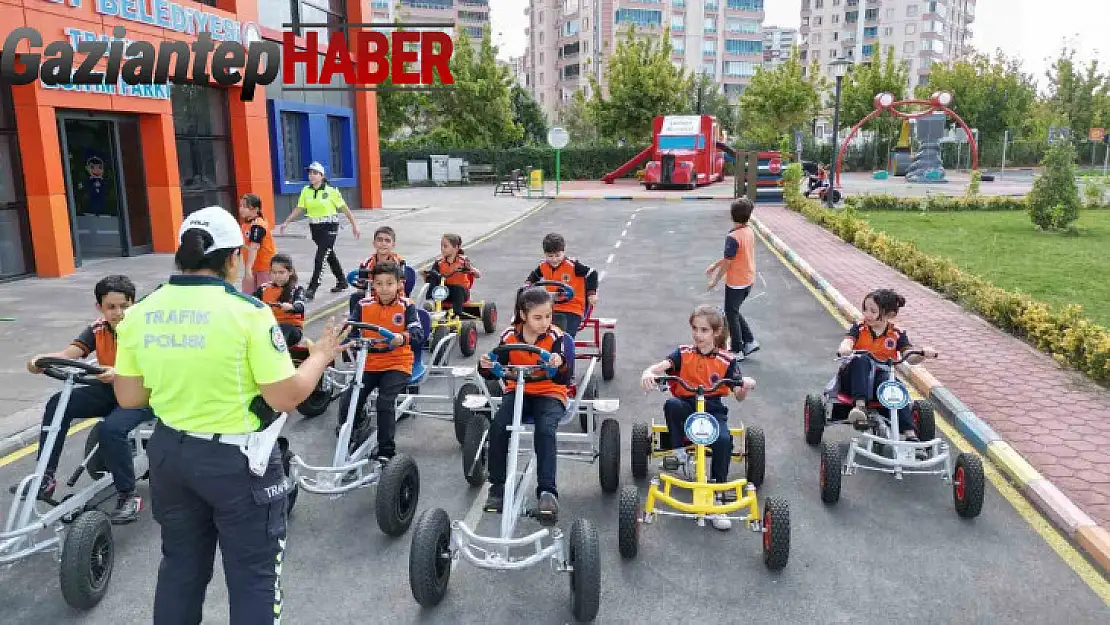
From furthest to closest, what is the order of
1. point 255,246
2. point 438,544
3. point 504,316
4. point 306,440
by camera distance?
point 504,316 → point 255,246 → point 306,440 → point 438,544

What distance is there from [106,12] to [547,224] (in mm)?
13099

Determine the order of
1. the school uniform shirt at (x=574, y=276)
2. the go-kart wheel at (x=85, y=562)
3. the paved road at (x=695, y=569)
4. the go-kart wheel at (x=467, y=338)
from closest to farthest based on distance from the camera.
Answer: the go-kart wheel at (x=85, y=562) < the paved road at (x=695, y=569) < the school uniform shirt at (x=574, y=276) < the go-kart wheel at (x=467, y=338)

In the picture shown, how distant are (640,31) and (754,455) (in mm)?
98481

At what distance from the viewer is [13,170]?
13.5 meters

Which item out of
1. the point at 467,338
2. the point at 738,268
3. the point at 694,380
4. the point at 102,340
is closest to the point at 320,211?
the point at 467,338

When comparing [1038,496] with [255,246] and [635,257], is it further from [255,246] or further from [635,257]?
Answer: [635,257]

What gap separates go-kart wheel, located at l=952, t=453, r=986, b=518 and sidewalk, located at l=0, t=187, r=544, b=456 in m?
6.97

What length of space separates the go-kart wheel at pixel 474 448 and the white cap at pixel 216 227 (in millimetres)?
2736

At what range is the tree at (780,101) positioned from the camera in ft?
171

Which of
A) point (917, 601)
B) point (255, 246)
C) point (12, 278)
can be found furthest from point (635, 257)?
point (917, 601)

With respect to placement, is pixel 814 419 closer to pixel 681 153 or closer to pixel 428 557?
pixel 428 557

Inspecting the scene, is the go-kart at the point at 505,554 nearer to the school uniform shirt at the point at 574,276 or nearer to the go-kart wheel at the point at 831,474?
the go-kart wheel at the point at 831,474

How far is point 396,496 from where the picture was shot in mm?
4855

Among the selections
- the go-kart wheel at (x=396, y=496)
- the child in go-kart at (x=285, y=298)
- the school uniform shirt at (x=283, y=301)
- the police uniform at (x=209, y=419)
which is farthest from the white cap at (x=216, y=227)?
the school uniform shirt at (x=283, y=301)
